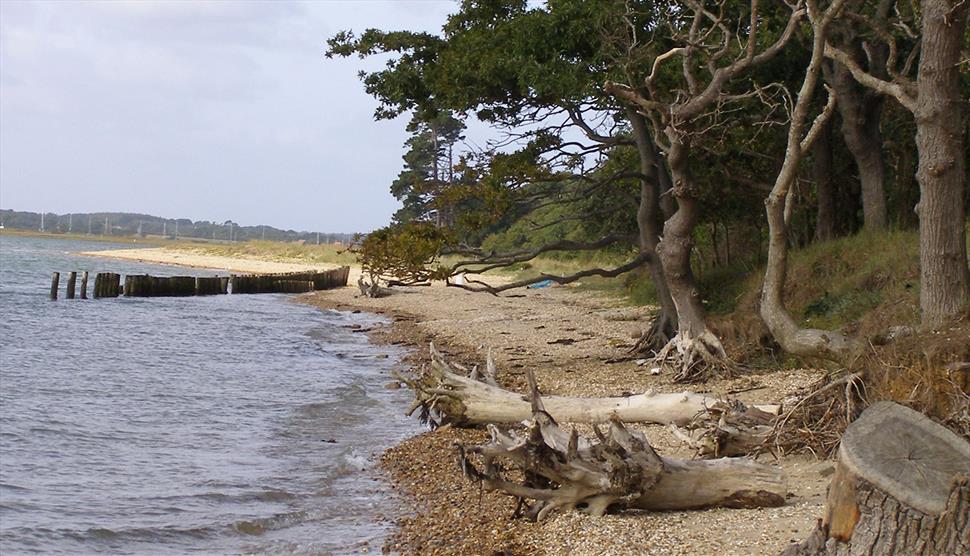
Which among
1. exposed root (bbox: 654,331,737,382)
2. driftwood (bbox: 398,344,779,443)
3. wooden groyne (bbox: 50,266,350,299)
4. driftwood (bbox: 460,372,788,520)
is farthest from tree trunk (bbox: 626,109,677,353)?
wooden groyne (bbox: 50,266,350,299)

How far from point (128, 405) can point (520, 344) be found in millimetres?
8733

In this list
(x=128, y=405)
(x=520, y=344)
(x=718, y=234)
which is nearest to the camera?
(x=128, y=405)

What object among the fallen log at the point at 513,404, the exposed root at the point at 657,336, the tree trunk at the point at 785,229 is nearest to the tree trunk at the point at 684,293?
the exposed root at the point at 657,336

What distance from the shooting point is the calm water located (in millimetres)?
9102

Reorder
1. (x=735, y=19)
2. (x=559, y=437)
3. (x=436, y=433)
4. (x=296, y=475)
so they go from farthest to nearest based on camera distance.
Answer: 1. (x=735, y=19)
2. (x=436, y=433)
3. (x=296, y=475)
4. (x=559, y=437)

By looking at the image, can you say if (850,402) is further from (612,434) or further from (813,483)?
(612,434)

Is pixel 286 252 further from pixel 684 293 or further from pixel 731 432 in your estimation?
pixel 731 432

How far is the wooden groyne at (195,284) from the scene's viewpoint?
144ft

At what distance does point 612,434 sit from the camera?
755cm

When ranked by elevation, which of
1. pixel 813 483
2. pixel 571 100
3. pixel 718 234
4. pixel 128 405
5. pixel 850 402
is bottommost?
pixel 128 405

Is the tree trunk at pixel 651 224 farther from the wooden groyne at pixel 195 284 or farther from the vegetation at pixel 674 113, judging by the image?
the wooden groyne at pixel 195 284

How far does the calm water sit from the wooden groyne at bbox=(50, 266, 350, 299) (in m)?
16.3

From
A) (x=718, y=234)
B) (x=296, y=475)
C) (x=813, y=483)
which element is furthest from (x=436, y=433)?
(x=718, y=234)

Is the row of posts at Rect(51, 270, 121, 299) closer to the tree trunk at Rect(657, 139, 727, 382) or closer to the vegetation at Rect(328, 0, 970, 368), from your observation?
the vegetation at Rect(328, 0, 970, 368)
